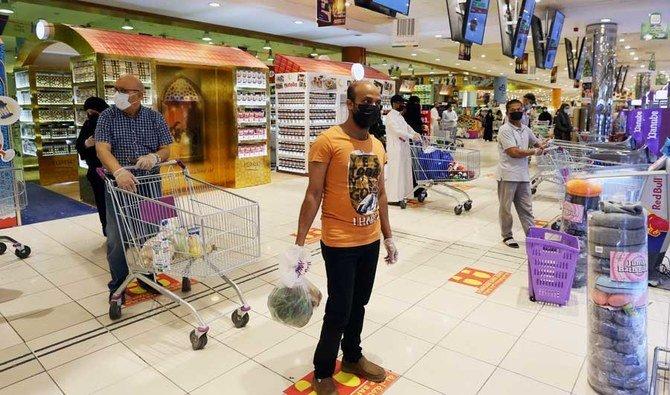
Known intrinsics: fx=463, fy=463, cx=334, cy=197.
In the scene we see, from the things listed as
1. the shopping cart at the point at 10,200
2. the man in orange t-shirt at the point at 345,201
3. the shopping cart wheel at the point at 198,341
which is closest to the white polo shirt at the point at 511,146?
the man in orange t-shirt at the point at 345,201

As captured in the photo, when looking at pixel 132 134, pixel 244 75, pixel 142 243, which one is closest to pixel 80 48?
pixel 244 75

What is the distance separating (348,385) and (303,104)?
8.21 m

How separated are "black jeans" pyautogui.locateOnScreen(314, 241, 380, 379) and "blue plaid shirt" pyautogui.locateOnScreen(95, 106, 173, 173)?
184cm

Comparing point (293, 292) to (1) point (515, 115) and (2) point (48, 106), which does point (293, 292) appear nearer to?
(1) point (515, 115)

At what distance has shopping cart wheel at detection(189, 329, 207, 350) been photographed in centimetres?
294

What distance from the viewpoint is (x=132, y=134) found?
11.1ft

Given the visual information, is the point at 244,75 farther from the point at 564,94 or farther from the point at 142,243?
the point at 564,94

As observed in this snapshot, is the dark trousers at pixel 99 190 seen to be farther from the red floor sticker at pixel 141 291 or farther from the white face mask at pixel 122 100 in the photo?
the white face mask at pixel 122 100

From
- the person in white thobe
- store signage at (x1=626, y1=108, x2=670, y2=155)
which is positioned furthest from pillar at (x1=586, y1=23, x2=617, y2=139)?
the person in white thobe

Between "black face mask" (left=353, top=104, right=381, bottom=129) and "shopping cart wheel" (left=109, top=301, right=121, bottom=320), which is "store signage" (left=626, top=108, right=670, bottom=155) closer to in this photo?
"black face mask" (left=353, top=104, right=381, bottom=129)

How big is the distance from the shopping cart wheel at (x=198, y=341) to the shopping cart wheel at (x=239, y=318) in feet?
1.03

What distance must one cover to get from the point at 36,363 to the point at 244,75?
6728mm

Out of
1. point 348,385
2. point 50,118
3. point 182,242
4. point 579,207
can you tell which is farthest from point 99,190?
point 50,118

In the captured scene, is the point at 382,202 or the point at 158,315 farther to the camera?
the point at 158,315
